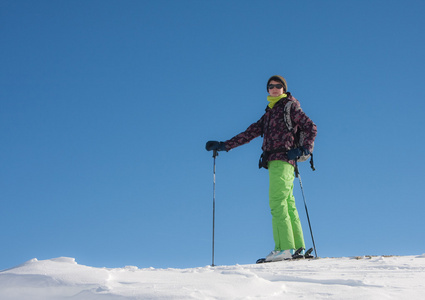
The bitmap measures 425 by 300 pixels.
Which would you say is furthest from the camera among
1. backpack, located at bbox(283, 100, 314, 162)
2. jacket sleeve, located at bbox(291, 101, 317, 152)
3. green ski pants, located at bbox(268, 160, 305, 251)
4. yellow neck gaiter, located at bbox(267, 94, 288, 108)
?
yellow neck gaiter, located at bbox(267, 94, 288, 108)

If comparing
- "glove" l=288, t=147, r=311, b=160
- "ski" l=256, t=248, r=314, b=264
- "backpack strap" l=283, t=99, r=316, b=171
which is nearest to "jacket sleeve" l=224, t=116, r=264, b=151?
"backpack strap" l=283, t=99, r=316, b=171

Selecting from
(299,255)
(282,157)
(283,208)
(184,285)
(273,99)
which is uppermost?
(273,99)

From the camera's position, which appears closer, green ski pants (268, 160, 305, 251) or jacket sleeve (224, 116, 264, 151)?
green ski pants (268, 160, 305, 251)

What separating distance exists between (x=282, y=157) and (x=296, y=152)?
238mm

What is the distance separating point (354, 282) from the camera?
3.16m

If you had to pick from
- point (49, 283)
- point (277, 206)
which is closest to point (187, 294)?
point (49, 283)

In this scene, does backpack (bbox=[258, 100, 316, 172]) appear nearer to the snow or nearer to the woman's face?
the woman's face

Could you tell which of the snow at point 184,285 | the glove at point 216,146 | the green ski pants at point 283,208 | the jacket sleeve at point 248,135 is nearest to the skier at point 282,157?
the green ski pants at point 283,208

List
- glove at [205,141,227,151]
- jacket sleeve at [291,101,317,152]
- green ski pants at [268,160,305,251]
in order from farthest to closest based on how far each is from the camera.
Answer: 1. glove at [205,141,227,151]
2. jacket sleeve at [291,101,317,152]
3. green ski pants at [268,160,305,251]

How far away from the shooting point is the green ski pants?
6.29 metres

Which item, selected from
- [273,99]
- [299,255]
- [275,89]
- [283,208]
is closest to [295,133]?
[273,99]

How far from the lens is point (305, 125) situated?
676cm

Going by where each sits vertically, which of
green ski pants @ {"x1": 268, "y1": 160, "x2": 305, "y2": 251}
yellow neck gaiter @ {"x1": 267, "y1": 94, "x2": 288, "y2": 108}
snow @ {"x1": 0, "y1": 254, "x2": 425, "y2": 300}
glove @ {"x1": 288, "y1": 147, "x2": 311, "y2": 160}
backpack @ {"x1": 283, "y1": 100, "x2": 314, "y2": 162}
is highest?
yellow neck gaiter @ {"x1": 267, "y1": 94, "x2": 288, "y2": 108}

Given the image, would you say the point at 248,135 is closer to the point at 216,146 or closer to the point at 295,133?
Result: the point at 216,146
